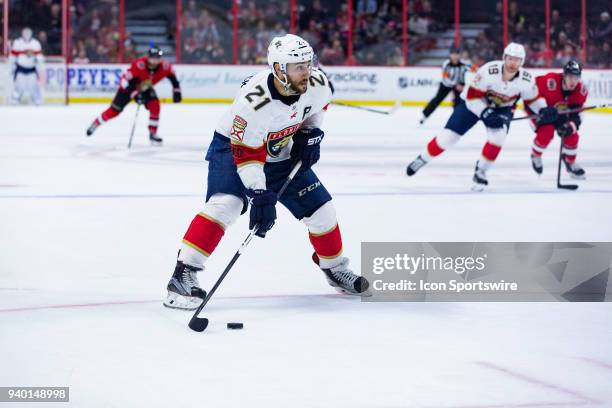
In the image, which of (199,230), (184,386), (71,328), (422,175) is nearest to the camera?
(184,386)

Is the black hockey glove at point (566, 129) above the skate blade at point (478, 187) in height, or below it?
above

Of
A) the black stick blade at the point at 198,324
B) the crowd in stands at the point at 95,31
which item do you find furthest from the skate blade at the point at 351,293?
the crowd in stands at the point at 95,31

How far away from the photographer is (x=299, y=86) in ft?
13.2

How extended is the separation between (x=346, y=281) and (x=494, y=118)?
416 centimetres

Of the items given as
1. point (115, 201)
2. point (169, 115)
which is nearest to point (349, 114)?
point (169, 115)

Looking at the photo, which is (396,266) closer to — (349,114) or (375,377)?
(375,377)

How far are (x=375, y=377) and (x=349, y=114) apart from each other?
1435 centimetres

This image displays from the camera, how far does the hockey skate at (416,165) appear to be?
8.93m

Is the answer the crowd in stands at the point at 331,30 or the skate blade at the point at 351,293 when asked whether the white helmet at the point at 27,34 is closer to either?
the crowd in stands at the point at 331,30

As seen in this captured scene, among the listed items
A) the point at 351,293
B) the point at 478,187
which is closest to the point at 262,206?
the point at 351,293

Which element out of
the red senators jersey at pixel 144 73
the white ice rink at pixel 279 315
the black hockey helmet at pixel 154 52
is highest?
the black hockey helmet at pixel 154 52

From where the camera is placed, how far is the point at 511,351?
3.51m

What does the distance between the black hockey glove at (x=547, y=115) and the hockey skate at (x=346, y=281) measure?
178 inches

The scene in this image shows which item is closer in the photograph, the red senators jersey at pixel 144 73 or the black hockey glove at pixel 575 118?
the black hockey glove at pixel 575 118
